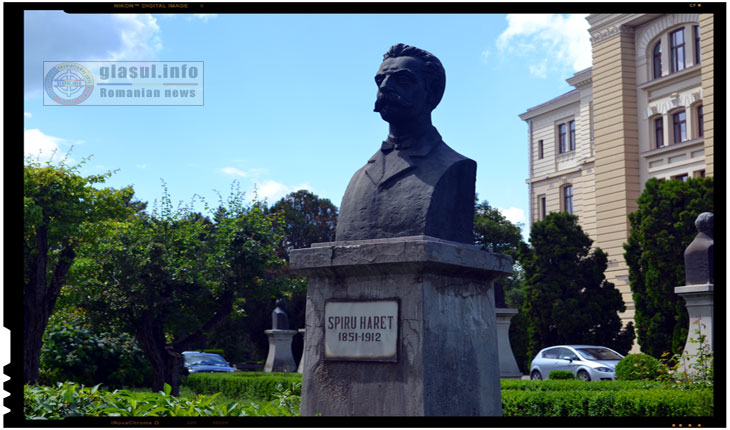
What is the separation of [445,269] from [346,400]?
3.73 ft

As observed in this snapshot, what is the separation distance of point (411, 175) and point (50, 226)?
12.7 metres

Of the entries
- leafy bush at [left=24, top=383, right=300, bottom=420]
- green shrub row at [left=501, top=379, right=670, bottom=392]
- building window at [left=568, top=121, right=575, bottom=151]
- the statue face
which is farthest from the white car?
building window at [left=568, top=121, right=575, bottom=151]

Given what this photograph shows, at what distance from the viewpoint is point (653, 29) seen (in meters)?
31.8

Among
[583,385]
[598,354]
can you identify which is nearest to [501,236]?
[598,354]

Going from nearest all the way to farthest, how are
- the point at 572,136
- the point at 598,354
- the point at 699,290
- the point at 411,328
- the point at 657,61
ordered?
the point at 411,328 → the point at 699,290 → the point at 598,354 → the point at 657,61 → the point at 572,136

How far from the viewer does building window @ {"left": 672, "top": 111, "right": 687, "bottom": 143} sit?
31641 mm

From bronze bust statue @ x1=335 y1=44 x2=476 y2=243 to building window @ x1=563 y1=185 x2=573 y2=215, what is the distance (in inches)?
1593

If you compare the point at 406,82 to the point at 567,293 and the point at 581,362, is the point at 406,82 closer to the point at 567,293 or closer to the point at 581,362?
A: the point at 581,362

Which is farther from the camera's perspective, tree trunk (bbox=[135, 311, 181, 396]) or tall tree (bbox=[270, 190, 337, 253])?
tall tree (bbox=[270, 190, 337, 253])

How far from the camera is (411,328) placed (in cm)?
480

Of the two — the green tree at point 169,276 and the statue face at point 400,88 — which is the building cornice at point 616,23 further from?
the statue face at point 400,88

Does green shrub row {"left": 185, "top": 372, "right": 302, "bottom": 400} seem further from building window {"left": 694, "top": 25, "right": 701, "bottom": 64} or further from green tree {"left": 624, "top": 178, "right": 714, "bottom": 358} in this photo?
building window {"left": 694, "top": 25, "right": 701, "bottom": 64}

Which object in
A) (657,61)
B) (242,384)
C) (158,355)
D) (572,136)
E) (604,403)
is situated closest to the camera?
(604,403)

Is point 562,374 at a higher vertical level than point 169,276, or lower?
lower
